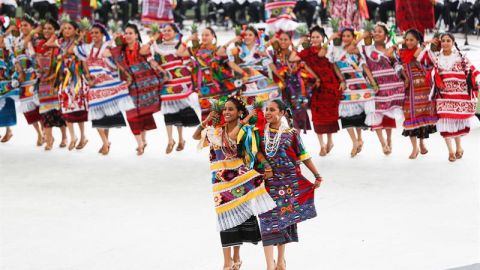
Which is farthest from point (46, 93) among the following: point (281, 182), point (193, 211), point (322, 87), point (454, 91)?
point (281, 182)

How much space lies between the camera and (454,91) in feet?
25.7

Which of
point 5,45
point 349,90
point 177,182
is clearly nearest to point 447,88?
point 349,90

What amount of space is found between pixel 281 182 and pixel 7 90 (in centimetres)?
459

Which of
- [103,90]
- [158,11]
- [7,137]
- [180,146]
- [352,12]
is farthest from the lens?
[352,12]

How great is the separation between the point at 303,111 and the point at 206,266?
133 inches

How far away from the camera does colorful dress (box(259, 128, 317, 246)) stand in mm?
4957

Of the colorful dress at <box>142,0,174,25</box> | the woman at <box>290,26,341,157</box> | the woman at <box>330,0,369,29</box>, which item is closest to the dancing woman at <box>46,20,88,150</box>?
the colorful dress at <box>142,0,174,25</box>

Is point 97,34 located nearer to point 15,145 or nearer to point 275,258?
point 15,145

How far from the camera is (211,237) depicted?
5832mm

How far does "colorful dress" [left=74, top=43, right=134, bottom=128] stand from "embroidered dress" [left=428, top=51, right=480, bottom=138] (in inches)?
103

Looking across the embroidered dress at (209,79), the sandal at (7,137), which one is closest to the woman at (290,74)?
the embroidered dress at (209,79)

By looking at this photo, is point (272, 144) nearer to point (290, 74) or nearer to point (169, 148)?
point (290, 74)

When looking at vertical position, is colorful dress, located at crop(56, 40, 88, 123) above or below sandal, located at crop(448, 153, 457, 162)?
above

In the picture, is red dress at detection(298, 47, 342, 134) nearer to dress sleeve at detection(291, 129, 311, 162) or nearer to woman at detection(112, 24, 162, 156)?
woman at detection(112, 24, 162, 156)
